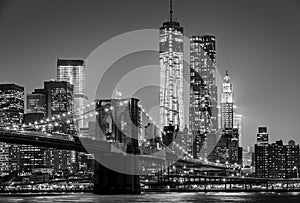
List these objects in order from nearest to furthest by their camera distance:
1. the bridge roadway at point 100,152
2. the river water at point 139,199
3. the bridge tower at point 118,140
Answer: the river water at point 139,199 → the bridge roadway at point 100,152 → the bridge tower at point 118,140

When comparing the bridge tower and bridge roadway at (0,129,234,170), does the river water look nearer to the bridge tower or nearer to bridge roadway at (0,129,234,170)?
the bridge tower

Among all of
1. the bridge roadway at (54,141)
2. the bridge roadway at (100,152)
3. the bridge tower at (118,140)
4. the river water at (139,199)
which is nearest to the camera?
the bridge roadway at (54,141)

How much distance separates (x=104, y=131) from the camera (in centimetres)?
8269

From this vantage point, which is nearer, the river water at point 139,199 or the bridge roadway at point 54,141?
the bridge roadway at point 54,141

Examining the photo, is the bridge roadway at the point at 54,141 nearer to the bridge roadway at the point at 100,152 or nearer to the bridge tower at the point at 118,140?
the bridge roadway at the point at 100,152

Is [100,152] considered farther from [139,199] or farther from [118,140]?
[139,199]

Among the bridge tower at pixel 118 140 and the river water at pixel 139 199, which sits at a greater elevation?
the bridge tower at pixel 118 140

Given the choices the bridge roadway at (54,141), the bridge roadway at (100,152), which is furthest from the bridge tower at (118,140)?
the bridge roadway at (54,141)

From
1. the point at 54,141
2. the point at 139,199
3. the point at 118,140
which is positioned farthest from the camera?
the point at 118,140

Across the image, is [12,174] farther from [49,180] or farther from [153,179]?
[153,179]

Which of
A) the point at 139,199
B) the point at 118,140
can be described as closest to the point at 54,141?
→ the point at 139,199

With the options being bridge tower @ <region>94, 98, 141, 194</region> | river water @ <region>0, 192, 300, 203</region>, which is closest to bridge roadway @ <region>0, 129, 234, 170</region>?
bridge tower @ <region>94, 98, 141, 194</region>

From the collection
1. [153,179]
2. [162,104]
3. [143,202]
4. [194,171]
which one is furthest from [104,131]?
[162,104]

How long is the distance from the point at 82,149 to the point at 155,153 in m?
19.5
